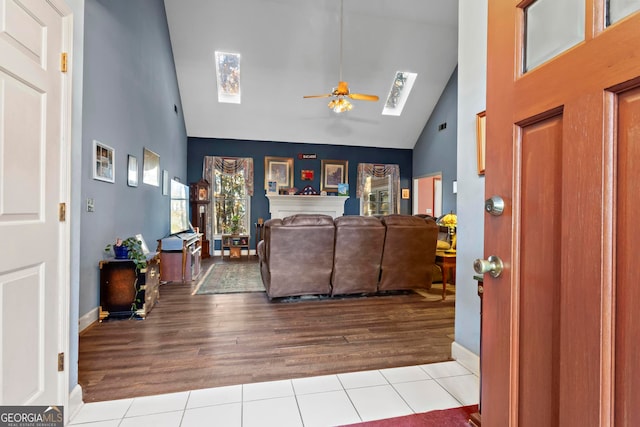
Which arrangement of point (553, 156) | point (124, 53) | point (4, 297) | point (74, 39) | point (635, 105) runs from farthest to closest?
point (124, 53) < point (74, 39) < point (4, 297) < point (553, 156) < point (635, 105)

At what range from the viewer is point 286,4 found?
5.52 meters

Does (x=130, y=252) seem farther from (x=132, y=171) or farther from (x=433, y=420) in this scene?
(x=433, y=420)

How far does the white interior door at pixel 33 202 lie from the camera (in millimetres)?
1216

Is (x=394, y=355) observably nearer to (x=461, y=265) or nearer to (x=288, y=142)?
(x=461, y=265)

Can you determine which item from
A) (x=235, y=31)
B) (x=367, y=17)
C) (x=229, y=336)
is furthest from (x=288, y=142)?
(x=229, y=336)

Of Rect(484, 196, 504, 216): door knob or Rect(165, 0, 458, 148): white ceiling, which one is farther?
Rect(165, 0, 458, 148): white ceiling

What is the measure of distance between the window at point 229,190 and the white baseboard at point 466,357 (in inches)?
247

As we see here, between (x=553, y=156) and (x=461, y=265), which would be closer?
(x=553, y=156)

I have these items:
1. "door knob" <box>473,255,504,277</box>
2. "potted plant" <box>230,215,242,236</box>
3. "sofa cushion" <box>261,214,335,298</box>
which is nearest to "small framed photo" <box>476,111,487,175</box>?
"door knob" <box>473,255,504,277</box>

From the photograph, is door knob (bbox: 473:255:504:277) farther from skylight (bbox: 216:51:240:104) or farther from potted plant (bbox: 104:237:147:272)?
skylight (bbox: 216:51:240:104)

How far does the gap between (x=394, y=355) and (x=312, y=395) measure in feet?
2.65

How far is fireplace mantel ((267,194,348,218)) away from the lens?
771 centimetres

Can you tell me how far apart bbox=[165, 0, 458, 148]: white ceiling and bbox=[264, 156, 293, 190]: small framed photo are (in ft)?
1.95

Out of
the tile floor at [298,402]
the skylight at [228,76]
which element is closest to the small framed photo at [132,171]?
the tile floor at [298,402]
